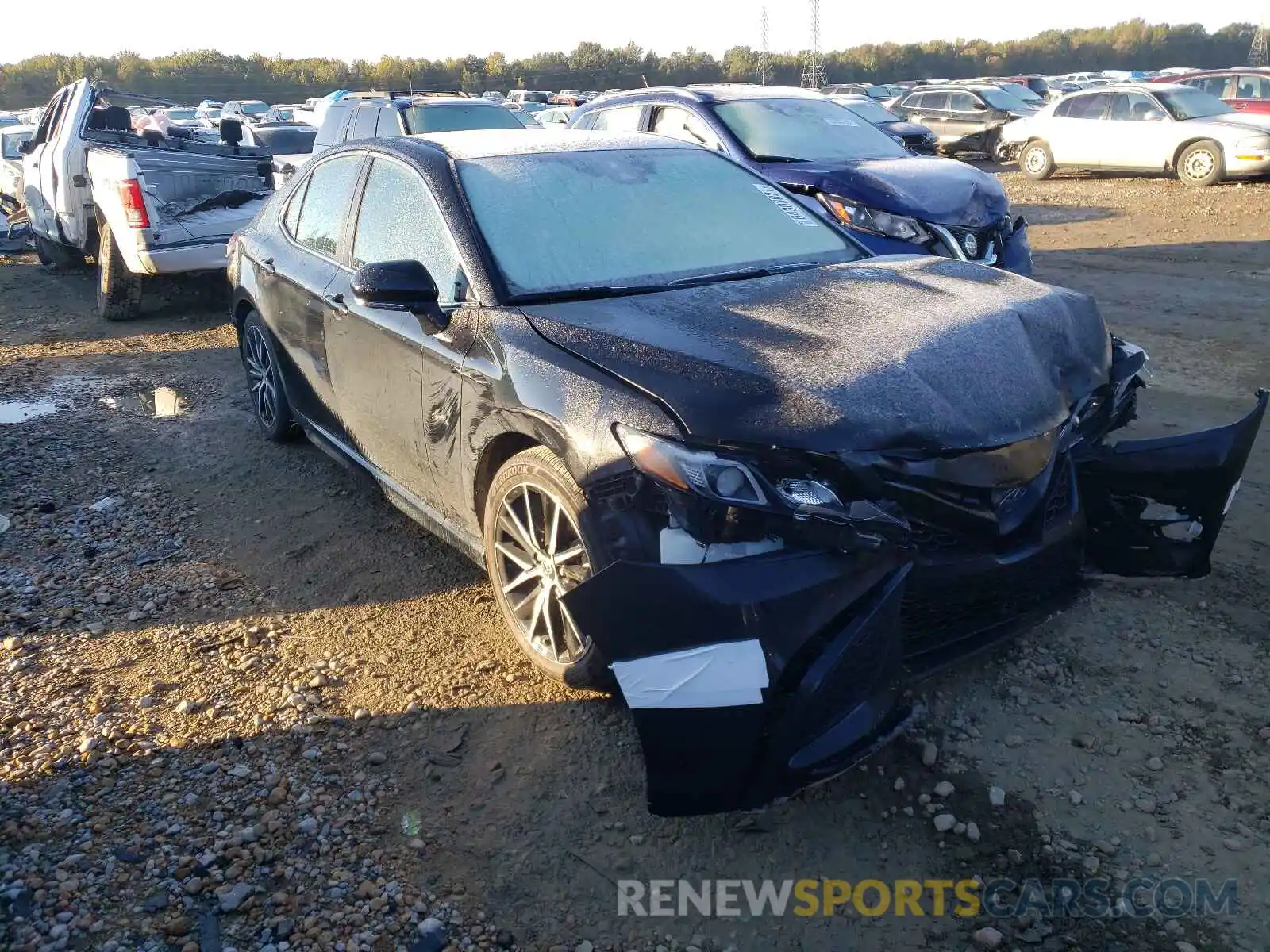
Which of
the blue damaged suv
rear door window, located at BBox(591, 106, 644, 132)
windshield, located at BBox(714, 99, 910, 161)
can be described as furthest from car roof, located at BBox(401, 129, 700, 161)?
rear door window, located at BBox(591, 106, 644, 132)

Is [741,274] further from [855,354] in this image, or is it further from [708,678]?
[708,678]

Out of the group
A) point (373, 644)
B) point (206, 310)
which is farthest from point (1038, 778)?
point (206, 310)

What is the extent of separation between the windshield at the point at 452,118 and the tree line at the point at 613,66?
48115 mm

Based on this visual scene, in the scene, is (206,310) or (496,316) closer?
(496,316)

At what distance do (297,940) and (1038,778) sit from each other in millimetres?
1974

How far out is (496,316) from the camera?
3.38 metres

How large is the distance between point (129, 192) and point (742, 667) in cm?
820

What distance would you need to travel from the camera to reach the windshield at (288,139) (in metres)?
14.8

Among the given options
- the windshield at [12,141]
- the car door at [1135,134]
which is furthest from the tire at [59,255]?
the car door at [1135,134]

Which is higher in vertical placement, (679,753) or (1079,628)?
(679,753)

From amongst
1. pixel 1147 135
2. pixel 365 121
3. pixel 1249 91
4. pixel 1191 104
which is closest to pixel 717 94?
pixel 365 121

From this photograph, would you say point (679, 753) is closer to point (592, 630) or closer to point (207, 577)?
point (592, 630)

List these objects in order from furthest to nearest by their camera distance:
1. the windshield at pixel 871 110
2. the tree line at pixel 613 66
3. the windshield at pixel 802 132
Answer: the tree line at pixel 613 66, the windshield at pixel 871 110, the windshield at pixel 802 132

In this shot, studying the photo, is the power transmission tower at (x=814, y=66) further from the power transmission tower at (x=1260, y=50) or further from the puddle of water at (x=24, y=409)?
the puddle of water at (x=24, y=409)
